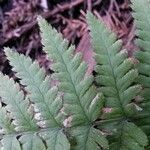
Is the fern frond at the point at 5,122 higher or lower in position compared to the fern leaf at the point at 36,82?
A: lower

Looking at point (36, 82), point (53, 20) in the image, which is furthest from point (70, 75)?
point (53, 20)

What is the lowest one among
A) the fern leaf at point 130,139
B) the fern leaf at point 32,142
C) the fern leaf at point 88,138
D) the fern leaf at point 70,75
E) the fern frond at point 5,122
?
the fern leaf at point 130,139

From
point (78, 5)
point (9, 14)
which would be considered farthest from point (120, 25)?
point (9, 14)

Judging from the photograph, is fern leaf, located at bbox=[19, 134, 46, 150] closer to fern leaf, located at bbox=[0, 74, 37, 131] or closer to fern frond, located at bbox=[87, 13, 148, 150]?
fern leaf, located at bbox=[0, 74, 37, 131]

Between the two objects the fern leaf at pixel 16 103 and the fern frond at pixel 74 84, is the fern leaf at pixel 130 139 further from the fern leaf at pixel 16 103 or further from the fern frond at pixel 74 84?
the fern leaf at pixel 16 103

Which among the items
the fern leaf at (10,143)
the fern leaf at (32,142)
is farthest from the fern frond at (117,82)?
the fern leaf at (10,143)

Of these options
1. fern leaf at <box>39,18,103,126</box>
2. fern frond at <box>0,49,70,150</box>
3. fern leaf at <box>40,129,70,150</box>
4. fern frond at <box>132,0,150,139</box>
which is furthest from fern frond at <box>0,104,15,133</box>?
fern frond at <box>132,0,150,139</box>
